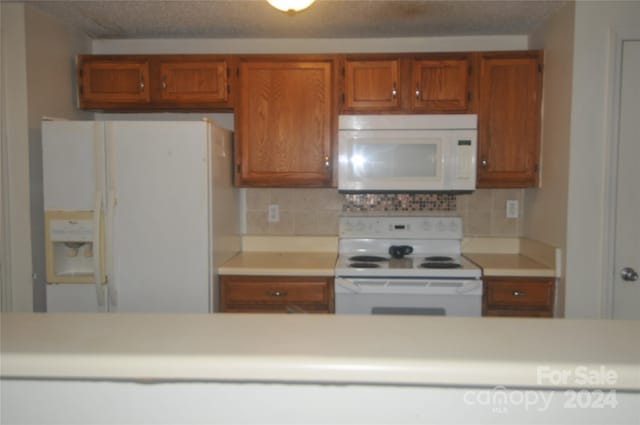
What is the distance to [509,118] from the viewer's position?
98.1 inches

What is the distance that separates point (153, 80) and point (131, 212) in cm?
91

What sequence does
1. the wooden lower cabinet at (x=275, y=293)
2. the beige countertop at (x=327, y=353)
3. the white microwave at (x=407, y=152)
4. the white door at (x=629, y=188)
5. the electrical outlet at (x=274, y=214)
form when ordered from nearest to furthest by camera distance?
the beige countertop at (x=327, y=353), the white door at (x=629, y=188), the wooden lower cabinet at (x=275, y=293), the white microwave at (x=407, y=152), the electrical outlet at (x=274, y=214)

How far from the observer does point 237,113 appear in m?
2.59

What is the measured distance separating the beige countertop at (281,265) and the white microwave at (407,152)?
0.47 m

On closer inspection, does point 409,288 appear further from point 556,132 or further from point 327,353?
point 327,353

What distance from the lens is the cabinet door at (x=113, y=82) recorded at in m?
2.57

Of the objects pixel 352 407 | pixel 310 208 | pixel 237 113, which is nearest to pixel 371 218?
pixel 310 208

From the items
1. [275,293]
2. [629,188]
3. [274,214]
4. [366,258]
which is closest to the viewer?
[629,188]

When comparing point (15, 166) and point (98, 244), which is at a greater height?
point (15, 166)

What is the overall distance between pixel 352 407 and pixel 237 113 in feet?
7.24

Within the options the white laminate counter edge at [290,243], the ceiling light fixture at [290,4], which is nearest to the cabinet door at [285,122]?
the white laminate counter edge at [290,243]

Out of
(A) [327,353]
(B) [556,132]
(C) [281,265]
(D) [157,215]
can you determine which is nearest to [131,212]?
(D) [157,215]

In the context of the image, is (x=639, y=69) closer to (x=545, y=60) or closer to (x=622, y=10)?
(x=622, y=10)

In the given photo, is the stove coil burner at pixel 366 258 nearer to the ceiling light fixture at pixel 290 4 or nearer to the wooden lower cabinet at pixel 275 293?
the wooden lower cabinet at pixel 275 293
